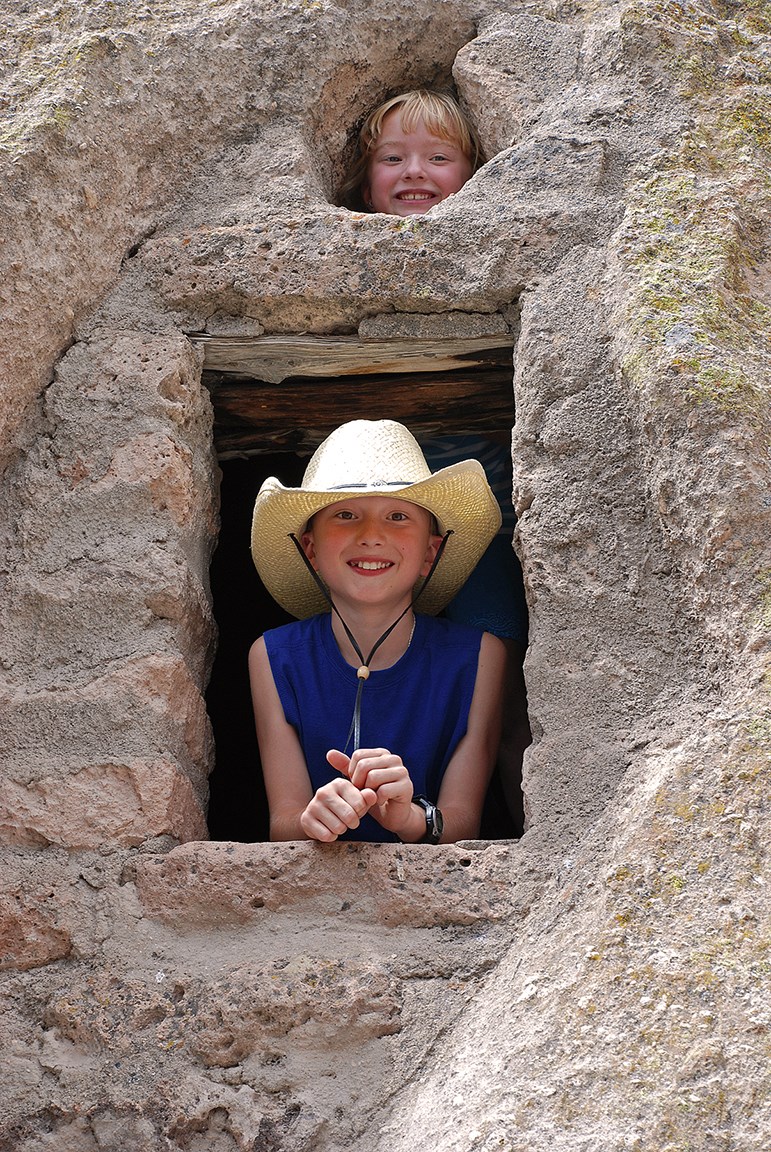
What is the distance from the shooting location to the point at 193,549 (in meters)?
2.53

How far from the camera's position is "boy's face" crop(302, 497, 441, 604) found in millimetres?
2584

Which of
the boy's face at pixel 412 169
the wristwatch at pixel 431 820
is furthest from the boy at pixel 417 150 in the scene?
the wristwatch at pixel 431 820

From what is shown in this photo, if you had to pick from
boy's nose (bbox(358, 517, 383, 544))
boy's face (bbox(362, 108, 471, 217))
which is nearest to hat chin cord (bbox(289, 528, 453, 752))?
boy's nose (bbox(358, 517, 383, 544))

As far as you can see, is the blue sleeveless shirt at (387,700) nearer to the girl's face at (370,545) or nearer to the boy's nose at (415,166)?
the girl's face at (370,545)

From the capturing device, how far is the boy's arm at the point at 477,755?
2.41 metres

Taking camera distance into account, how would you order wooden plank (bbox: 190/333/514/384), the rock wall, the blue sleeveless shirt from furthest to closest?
1. wooden plank (bbox: 190/333/514/384)
2. the blue sleeveless shirt
3. the rock wall

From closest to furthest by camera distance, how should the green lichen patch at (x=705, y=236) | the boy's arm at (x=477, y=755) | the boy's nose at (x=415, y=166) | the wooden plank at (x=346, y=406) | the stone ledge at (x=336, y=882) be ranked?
the stone ledge at (x=336, y=882) < the green lichen patch at (x=705, y=236) < the boy's arm at (x=477, y=755) < the wooden plank at (x=346, y=406) < the boy's nose at (x=415, y=166)

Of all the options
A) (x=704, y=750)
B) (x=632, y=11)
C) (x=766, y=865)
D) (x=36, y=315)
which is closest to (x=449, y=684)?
(x=704, y=750)

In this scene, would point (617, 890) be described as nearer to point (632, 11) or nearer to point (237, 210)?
point (237, 210)

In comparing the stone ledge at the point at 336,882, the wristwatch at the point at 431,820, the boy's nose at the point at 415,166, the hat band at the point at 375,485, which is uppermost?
the boy's nose at the point at 415,166

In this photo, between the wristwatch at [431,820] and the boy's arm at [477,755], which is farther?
the boy's arm at [477,755]

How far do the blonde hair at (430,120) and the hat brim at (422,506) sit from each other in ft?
2.91

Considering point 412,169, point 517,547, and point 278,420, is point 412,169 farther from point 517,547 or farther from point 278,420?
point 517,547

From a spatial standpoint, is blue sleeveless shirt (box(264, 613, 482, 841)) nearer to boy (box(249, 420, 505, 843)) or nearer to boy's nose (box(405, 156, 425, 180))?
boy (box(249, 420, 505, 843))
